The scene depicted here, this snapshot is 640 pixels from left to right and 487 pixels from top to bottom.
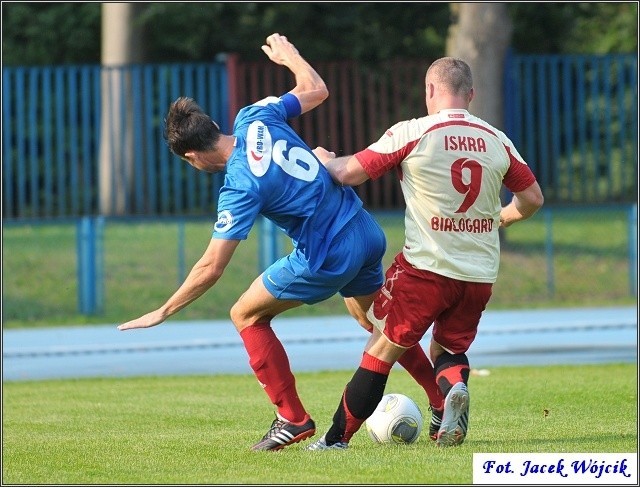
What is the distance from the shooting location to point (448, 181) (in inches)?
256

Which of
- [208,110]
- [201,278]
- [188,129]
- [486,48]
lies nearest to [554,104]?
[486,48]

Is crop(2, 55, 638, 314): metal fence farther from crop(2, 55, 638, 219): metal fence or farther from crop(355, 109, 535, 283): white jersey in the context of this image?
crop(355, 109, 535, 283): white jersey

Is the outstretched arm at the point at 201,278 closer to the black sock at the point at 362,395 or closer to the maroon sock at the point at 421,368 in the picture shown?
the black sock at the point at 362,395

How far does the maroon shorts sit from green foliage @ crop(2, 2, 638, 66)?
2015 centimetres

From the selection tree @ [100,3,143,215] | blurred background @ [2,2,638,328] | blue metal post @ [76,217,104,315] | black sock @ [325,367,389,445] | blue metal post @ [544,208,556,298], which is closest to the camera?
black sock @ [325,367,389,445]

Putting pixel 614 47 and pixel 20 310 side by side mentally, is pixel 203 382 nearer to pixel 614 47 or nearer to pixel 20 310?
pixel 20 310

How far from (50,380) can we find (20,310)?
6328 millimetres

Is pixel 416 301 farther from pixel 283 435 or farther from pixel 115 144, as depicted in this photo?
pixel 115 144

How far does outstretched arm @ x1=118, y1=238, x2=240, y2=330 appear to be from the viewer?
6.50 metres

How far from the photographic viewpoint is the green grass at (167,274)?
62.4 ft

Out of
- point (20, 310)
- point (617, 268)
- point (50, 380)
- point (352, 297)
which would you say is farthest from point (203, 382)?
point (617, 268)

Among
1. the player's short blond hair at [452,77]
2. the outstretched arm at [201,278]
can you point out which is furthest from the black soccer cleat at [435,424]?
the player's short blond hair at [452,77]

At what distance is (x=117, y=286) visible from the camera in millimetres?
19750

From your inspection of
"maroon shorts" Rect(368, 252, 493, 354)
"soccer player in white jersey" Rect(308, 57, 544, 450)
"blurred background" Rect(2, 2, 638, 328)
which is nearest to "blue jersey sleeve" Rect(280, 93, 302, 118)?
"soccer player in white jersey" Rect(308, 57, 544, 450)
